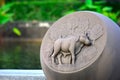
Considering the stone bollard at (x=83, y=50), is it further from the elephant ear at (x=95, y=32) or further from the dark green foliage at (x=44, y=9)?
the dark green foliage at (x=44, y=9)

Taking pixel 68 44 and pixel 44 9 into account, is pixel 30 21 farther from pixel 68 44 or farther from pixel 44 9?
pixel 68 44

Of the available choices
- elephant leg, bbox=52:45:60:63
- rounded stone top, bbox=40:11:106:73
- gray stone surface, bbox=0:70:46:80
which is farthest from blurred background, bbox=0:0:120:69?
elephant leg, bbox=52:45:60:63

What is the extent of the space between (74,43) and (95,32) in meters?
0.28

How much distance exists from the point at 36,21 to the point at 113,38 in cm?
1464

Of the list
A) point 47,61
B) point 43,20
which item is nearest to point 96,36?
point 47,61

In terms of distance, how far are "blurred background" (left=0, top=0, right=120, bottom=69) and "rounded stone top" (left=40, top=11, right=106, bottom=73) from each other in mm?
5951

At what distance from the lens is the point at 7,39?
18734 mm

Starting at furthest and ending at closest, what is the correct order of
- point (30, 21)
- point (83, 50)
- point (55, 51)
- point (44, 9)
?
1. point (44, 9)
2. point (30, 21)
3. point (55, 51)
4. point (83, 50)

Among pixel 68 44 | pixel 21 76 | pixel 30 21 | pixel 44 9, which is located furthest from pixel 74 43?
pixel 44 9

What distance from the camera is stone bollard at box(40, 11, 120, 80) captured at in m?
4.91

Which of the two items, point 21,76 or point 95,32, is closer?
point 95,32

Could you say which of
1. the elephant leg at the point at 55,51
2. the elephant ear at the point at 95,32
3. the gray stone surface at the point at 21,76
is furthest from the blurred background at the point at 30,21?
the elephant ear at the point at 95,32

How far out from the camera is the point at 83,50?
509 cm

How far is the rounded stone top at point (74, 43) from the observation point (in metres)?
5.00
